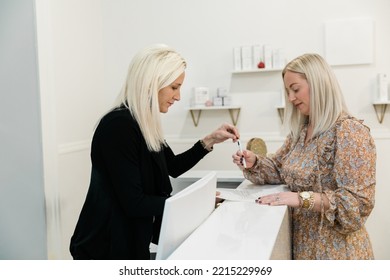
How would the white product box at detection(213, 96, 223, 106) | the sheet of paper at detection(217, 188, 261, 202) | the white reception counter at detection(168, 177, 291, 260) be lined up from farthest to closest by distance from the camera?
the white product box at detection(213, 96, 223, 106) < the sheet of paper at detection(217, 188, 261, 202) < the white reception counter at detection(168, 177, 291, 260)

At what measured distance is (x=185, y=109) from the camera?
3277 mm

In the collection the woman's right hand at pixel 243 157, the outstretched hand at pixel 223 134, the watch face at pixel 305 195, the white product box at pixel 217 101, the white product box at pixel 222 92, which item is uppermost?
the white product box at pixel 222 92

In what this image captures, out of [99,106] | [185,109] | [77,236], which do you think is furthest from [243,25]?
[77,236]

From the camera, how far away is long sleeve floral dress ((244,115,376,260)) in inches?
55.4

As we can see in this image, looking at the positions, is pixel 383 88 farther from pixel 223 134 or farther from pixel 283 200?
pixel 283 200

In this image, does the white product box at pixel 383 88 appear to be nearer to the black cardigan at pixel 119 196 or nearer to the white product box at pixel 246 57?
the white product box at pixel 246 57

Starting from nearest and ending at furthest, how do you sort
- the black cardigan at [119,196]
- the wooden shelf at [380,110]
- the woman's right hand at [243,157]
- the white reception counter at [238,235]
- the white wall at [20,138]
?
the white reception counter at [238,235]
the black cardigan at [119,196]
the woman's right hand at [243,157]
the white wall at [20,138]
the wooden shelf at [380,110]

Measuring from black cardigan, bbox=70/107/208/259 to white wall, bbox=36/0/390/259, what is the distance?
133 cm

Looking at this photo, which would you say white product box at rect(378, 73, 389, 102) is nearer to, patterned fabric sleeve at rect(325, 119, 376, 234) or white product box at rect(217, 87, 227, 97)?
white product box at rect(217, 87, 227, 97)

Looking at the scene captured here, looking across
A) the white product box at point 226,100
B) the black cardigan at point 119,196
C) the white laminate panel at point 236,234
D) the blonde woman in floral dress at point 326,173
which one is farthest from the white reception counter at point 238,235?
the white product box at point 226,100

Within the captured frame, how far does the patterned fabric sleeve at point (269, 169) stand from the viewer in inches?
74.0

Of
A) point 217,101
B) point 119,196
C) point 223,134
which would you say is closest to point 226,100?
point 217,101

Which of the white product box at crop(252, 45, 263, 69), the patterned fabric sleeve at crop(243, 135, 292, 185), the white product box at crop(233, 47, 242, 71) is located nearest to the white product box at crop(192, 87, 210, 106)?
the white product box at crop(233, 47, 242, 71)

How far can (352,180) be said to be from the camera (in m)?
1.41
